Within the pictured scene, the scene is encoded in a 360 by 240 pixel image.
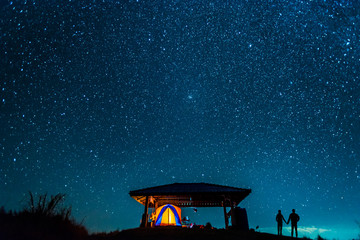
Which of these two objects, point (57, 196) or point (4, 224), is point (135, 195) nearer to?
point (57, 196)

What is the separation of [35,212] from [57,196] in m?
0.90

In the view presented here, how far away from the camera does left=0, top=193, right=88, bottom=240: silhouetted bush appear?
4.97 meters

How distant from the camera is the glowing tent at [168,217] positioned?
1614cm

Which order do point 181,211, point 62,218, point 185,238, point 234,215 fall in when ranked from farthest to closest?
A: point 181,211, point 234,215, point 185,238, point 62,218

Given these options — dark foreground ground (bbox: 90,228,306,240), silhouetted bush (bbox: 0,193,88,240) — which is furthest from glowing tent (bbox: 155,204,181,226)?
silhouetted bush (bbox: 0,193,88,240)

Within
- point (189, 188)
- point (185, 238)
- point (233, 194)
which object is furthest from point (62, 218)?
point (233, 194)

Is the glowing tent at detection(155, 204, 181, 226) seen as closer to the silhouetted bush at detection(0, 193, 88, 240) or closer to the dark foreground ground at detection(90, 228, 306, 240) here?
the dark foreground ground at detection(90, 228, 306, 240)

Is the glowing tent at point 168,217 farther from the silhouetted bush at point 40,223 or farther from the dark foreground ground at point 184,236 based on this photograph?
the silhouetted bush at point 40,223

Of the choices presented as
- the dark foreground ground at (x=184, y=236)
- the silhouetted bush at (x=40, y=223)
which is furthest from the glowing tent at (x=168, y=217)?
the silhouetted bush at (x=40, y=223)

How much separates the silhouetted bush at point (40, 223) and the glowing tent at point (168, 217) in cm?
915

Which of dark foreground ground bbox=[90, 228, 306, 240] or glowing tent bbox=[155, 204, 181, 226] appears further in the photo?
glowing tent bbox=[155, 204, 181, 226]

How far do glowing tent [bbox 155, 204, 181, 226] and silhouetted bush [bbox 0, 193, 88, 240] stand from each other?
30.0 feet

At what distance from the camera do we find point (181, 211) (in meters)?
18.1

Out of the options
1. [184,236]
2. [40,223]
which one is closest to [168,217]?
[184,236]
